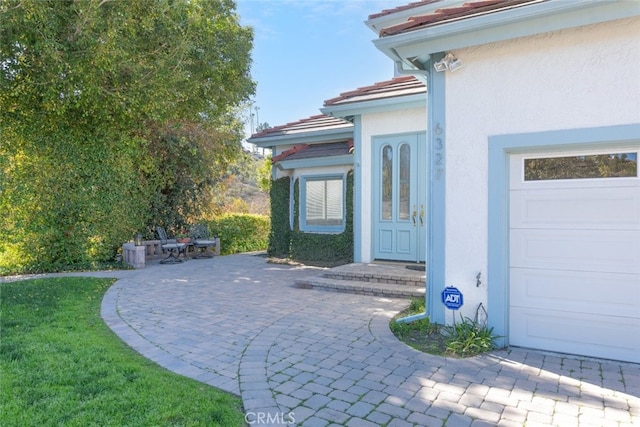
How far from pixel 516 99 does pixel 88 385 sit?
5.57m

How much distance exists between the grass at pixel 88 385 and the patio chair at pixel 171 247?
668cm

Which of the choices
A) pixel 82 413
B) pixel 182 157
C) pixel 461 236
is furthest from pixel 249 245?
pixel 82 413

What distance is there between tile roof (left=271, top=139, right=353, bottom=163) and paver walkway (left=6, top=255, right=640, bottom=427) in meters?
4.98

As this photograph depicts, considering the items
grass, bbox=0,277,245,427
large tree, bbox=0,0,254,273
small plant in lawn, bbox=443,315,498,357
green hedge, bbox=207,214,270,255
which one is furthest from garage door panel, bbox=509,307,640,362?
green hedge, bbox=207,214,270,255

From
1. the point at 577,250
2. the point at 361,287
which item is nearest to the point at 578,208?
the point at 577,250

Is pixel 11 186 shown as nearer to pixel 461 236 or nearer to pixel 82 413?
pixel 82 413

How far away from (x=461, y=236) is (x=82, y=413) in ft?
14.8

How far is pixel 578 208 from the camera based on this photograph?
4.83 metres

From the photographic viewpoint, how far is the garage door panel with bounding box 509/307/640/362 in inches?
180

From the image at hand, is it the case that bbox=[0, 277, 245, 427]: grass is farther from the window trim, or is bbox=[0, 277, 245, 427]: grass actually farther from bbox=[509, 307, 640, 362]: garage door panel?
the window trim

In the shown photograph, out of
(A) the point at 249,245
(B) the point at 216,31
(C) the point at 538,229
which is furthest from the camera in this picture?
(A) the point at 249,245

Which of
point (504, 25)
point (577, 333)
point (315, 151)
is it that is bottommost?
point (577, 333)

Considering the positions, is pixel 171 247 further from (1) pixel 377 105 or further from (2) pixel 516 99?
(2) pixel 516 99

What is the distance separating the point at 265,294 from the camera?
807 centimetres
